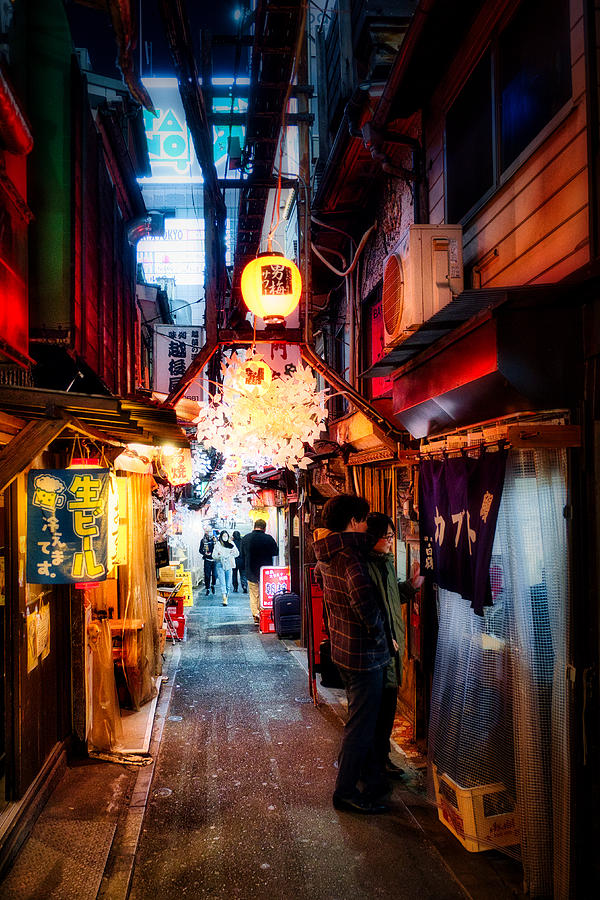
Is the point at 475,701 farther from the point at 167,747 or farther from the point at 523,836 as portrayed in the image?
the point at 167,747

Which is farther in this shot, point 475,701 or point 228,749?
point 228,749

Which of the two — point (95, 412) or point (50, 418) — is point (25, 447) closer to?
point (50, 418)

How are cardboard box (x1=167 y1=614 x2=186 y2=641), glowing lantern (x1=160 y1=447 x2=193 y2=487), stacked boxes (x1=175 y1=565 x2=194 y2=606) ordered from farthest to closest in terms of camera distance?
1. stacked boxes (x1=175 y1=565 x2=194 y2=606)
2. cardboard box (x1=167 y1=614 x2=186 y2=641)
3. glowing lantern (x1=160 y1=447 x2=193 y2=487)

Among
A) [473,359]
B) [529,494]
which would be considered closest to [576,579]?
[529,494]

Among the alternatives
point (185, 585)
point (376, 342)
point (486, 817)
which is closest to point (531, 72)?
point (376, 342)

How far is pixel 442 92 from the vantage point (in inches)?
316

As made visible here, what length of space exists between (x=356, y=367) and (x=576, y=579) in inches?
378

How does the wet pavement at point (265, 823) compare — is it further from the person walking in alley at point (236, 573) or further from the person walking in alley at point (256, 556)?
the person walking in alley at point (236, 573)

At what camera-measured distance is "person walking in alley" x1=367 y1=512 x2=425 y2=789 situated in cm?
705

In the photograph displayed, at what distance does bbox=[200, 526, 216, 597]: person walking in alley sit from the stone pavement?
→ 15.5 meters

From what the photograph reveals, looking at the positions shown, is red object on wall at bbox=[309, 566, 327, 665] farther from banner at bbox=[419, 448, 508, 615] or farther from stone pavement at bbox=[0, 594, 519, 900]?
banner at bbox=[419, 448, 508, 615]

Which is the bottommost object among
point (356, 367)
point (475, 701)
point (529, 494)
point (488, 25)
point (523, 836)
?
point (523, 836)

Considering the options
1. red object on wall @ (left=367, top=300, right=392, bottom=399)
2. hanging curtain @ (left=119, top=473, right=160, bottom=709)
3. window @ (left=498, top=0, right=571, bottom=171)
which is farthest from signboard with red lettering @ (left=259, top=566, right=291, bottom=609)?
window @ (left=498, top=0, right=571, bottom=171)

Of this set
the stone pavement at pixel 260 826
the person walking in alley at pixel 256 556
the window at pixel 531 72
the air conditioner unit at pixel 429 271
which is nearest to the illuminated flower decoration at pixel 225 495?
the person walking in alley at pixel 256 556
